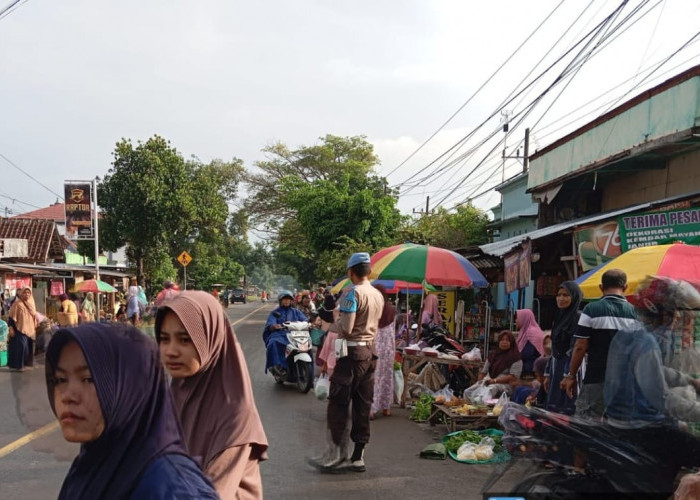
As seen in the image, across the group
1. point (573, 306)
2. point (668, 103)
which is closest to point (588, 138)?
point (668, 103)

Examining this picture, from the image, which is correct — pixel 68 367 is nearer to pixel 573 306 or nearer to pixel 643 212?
pixel 573 306

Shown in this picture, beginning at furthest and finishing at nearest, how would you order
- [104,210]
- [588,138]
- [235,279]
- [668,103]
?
[235,279]
[104,210]
[588,138]
[668,103]

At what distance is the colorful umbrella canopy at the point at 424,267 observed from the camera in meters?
9.07

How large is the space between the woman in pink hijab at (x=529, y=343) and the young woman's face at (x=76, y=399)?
695 centimetres

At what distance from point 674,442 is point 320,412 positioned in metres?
5.48

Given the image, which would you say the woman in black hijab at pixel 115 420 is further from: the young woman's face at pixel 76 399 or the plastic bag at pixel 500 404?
the plastic bag at pixel 500 404

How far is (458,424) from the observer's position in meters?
7.15

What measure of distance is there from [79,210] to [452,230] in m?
12.8

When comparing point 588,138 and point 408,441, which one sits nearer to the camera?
point 408,441

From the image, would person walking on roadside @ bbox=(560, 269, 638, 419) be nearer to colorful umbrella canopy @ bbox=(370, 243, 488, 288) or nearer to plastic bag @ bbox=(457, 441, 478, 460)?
plastic bag @ bbox=(457, 441, 478, 460)

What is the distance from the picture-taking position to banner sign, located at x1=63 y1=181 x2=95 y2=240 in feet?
70.5

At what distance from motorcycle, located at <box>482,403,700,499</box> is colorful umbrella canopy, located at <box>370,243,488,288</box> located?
204 inches

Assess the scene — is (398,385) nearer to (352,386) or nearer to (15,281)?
(352,386)

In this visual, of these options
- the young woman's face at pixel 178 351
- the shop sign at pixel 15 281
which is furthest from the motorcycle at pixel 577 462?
the shop sign at pixel 15 281
